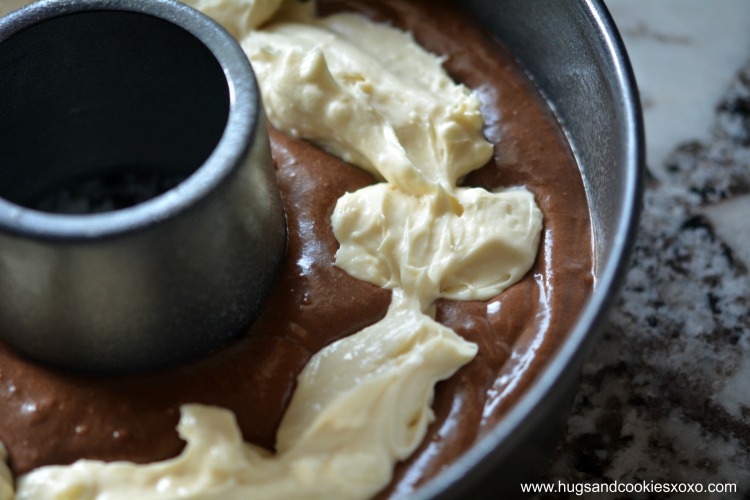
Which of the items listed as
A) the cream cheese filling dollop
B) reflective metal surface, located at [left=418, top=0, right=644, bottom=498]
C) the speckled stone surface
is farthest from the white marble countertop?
the cream cheese filling dollop

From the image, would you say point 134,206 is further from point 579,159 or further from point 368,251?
point 579,159

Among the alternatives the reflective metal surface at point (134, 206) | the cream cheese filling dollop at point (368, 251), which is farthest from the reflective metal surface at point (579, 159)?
the reflective metal surface at point (134, 206)

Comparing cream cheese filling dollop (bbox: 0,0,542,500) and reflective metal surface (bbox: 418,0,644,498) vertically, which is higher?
reflective metal surface (bbox: 418,0,644,498)

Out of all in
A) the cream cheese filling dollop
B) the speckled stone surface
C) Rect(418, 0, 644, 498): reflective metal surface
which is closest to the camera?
Rect(418, 0, 644, 498): reflective metal surface

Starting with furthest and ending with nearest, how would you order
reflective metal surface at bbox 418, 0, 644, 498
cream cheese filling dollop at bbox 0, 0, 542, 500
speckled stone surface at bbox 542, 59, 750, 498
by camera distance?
speckled stone surface at bbox 542, 59, 750, 498 → cream cheese filling dollop at bbox 0, 0, 542, 500 → reflective metal surface at bbox 418, 0, 644, 498

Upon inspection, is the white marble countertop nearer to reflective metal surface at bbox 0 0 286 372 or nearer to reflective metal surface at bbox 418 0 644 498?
reflective metal surface at bbox 418 0 644 498

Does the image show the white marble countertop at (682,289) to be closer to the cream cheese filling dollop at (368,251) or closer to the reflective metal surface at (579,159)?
the reflective metal surface at (579,159)

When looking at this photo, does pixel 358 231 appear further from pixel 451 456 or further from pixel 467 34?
pixel 467 34
